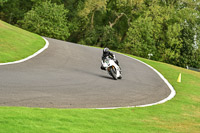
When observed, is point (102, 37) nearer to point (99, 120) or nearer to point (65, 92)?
point (65, 92)

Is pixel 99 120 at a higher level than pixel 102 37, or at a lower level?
higher

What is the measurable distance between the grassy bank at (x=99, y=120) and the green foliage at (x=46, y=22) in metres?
43.8

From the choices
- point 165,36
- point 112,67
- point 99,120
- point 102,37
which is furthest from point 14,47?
point 165,36

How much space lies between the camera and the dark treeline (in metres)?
54.1

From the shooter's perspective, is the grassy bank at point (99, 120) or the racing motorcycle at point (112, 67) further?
the racing motorcycle at point (112, 67)

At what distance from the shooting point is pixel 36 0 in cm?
6238

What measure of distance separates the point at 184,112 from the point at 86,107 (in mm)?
3603

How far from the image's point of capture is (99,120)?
779 cm

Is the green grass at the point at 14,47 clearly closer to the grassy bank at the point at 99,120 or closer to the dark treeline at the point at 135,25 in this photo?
the grassy bank at the point at 99,120

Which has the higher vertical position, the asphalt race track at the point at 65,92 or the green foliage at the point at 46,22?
the green foliage at the point at 46,22

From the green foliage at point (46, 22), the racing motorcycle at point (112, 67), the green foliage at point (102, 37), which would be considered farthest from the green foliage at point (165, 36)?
the racing motorcycle at point (112, 67)

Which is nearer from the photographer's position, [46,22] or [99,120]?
[99,120]

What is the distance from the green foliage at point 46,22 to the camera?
52.7 metres

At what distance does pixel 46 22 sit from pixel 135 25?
14.7m
